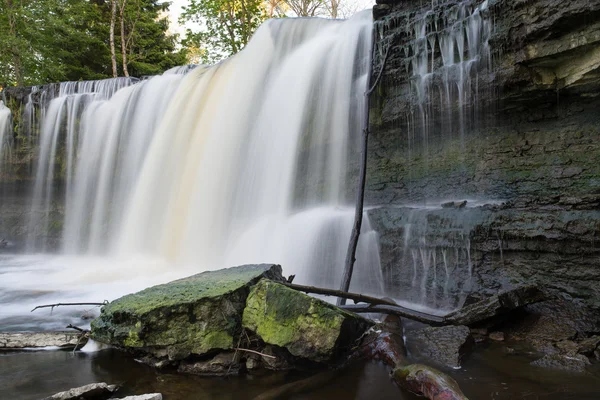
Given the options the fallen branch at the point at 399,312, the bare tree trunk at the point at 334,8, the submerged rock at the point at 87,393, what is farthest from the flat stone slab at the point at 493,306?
the bare tree trunk at the point at 334,8

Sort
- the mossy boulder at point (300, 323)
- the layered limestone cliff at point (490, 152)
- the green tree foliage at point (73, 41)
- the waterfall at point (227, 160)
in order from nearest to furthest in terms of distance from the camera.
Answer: the mossy boulder at point (300, 323)
the layered limestone cliff at point (490, 152)
the waterfall at point (227, 160)
the green tree foliage at point (73, 41)

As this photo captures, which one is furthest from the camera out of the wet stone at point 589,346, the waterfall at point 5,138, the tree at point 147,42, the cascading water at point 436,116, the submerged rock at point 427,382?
the tree at point 147,42

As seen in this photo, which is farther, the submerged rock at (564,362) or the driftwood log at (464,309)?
the driftwood log at (464,309)

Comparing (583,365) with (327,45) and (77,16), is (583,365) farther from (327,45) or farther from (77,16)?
(77,16)

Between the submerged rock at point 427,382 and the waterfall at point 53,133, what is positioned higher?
the waterfall at point 53,133

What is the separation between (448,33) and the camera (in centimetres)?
624

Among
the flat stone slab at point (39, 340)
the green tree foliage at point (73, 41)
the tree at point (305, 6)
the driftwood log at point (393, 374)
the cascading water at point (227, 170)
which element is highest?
the tree at point (305, 6)

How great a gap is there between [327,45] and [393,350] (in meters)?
7.18

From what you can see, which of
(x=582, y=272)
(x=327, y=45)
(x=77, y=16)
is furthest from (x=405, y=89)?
(x=77, y=16)

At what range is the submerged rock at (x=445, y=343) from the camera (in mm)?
3182

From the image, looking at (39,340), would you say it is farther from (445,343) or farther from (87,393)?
(445,343)

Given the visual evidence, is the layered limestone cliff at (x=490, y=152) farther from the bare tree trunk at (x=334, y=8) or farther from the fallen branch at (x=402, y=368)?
the bare tree trunk at (x=334, y=8)

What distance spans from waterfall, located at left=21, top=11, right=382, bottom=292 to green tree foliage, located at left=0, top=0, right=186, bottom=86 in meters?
5.22

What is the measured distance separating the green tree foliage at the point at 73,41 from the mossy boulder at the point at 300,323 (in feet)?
58.9
